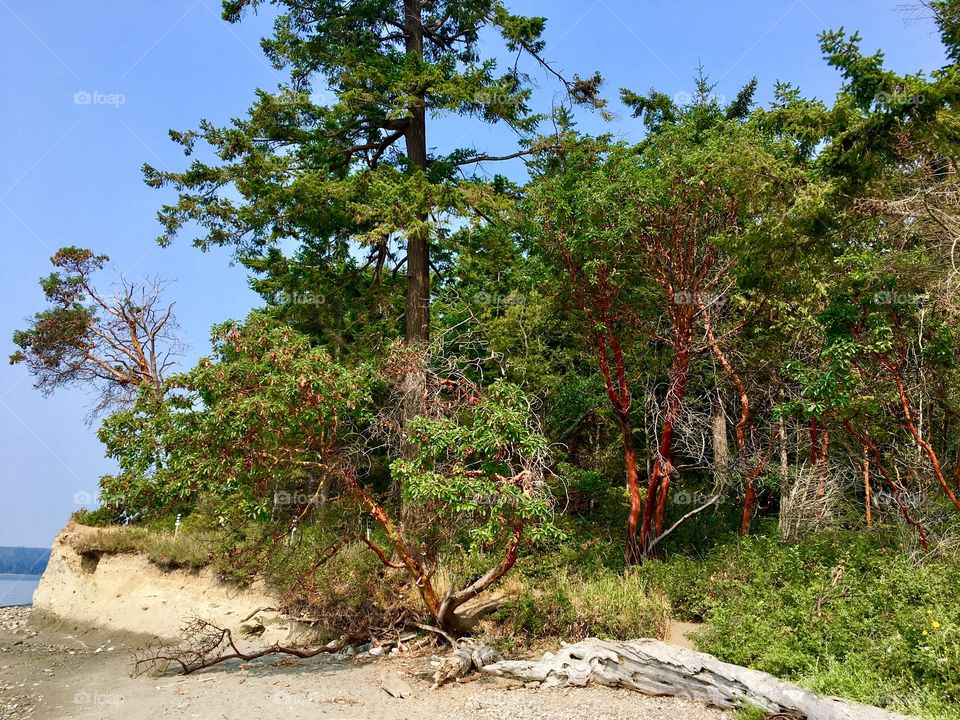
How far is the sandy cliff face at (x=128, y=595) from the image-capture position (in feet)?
44.2

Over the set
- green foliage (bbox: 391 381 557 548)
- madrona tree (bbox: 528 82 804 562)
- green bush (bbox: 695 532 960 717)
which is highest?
madrona tree (bbox: 528 82 804 562)

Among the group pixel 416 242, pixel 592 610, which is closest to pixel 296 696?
pixel 592 610

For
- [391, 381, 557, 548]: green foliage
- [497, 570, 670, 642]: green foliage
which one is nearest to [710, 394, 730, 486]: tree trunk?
[497, 570, 670, 642]: green foliage

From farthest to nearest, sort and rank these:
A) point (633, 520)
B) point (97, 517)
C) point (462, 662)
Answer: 1. point (97, 517)
2. point (633, 520)
3. point (462, 662)

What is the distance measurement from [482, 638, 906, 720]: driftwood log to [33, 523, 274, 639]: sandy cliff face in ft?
24.5

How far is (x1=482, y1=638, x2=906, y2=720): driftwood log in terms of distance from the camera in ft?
19.2

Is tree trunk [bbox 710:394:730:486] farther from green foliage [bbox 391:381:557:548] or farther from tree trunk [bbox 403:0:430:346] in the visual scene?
tree trunk [bbox 403:0:430:346]

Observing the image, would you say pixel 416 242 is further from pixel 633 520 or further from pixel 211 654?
pixel 211 654

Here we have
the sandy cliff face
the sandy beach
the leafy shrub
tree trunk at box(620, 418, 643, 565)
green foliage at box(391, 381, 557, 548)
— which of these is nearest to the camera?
the sandy beach

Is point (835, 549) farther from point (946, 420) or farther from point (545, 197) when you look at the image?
point (545, 197)

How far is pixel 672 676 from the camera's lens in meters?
7.10

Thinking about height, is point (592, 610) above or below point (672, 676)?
above

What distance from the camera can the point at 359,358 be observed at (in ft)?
44.2

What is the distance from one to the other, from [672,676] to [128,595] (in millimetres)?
12948
